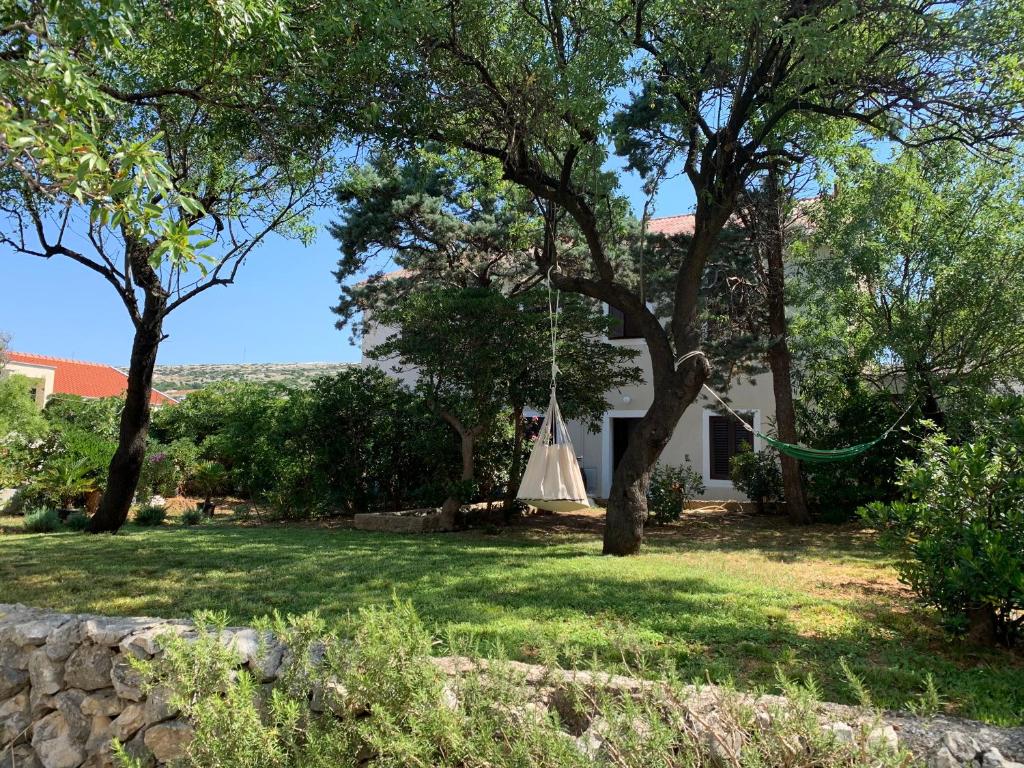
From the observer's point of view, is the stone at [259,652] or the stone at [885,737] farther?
the stone at [259,652]

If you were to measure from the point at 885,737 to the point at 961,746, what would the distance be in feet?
1.01

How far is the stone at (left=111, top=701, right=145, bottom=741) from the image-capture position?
3889mm

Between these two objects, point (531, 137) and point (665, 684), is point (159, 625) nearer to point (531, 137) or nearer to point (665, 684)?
point (665, 684)

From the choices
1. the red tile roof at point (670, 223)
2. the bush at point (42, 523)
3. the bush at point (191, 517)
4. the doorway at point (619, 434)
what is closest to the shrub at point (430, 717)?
the bush at point (42, 523)

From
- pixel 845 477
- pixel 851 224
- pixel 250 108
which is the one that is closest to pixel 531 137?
pixel 250 108

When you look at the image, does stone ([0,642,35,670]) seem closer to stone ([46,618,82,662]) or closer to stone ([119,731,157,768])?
stone ([46,618,82,662])

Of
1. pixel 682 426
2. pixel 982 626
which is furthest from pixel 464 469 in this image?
pixel 982 626

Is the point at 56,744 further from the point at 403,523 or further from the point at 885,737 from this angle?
the point at 403,523

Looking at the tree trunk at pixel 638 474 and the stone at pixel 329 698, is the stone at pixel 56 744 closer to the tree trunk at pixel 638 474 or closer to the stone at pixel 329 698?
the stone at pixel 329 698

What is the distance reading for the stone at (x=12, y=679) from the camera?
445cm

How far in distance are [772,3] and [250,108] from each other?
16.0ft

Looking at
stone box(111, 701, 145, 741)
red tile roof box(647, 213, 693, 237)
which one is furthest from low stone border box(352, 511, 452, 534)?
red tile roof box(647, 213, 693, 237)

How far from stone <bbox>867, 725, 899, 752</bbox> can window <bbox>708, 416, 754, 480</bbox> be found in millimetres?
12153

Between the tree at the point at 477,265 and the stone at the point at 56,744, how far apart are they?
20.5ft
